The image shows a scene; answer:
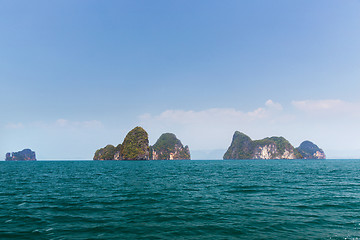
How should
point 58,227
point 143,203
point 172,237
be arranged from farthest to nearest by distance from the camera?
point 143,203, point 58,227, point 172,237

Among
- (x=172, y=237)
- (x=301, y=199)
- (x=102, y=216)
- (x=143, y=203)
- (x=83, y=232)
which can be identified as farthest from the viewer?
(x=301, y=199)

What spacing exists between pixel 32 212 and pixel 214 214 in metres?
16.4

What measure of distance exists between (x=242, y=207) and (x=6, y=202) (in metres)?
25.9

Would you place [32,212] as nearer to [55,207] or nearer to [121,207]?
[55,207]

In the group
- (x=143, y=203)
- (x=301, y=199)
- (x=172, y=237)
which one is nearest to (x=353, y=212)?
(x=301, y=199)

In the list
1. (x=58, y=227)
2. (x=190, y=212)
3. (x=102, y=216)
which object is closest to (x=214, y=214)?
(x=190, y=212)

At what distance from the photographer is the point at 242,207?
733 inches

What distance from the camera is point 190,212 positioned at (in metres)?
16.9

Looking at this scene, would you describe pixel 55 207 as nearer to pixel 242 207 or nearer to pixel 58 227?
pixel 58 227

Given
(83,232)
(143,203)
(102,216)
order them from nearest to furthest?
1. (83,232)
2. (102,216)
3. (143,203)

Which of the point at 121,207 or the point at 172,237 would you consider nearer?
the point at 172,237

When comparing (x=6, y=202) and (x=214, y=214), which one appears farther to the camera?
(x=6, y=202)

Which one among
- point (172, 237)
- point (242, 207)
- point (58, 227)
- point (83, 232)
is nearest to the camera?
point (172, 237)

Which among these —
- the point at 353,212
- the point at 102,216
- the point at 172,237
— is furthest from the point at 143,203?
the point at 353,212
